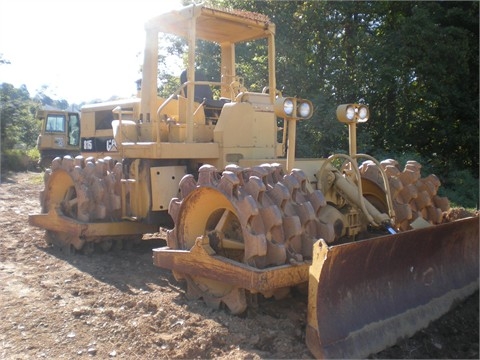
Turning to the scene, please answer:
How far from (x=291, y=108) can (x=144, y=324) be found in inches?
87.8

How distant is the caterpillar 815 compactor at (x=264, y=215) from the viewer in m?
3.93

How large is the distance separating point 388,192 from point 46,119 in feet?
65.8

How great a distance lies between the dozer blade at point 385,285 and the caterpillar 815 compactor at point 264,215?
1 cm

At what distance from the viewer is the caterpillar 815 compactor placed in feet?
12.9

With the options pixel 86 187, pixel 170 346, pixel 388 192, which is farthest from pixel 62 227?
Answer: pixel 388 192

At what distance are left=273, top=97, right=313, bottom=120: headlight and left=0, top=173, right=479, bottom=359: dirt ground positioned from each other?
5.44 feet

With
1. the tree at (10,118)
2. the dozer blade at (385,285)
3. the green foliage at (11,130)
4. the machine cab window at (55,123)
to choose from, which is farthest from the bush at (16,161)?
the dozer blade at (385,285)

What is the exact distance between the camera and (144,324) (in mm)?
4219

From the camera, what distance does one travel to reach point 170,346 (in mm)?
3855

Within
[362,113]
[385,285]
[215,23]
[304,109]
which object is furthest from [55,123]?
[385,285]

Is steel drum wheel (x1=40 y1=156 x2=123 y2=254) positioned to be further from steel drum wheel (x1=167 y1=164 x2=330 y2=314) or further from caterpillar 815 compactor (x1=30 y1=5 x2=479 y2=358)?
steel drum wheel (x1=167 y1=164 x2=330 y2=314)

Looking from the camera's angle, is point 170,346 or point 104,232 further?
point 104,232

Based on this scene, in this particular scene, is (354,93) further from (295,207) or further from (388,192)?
(295,207)

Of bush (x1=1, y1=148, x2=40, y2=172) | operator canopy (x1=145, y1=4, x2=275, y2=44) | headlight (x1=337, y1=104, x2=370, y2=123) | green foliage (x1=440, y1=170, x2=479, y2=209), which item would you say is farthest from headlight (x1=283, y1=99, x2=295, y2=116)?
bush (x1=1, y1=148, x2=40, y2=172)
